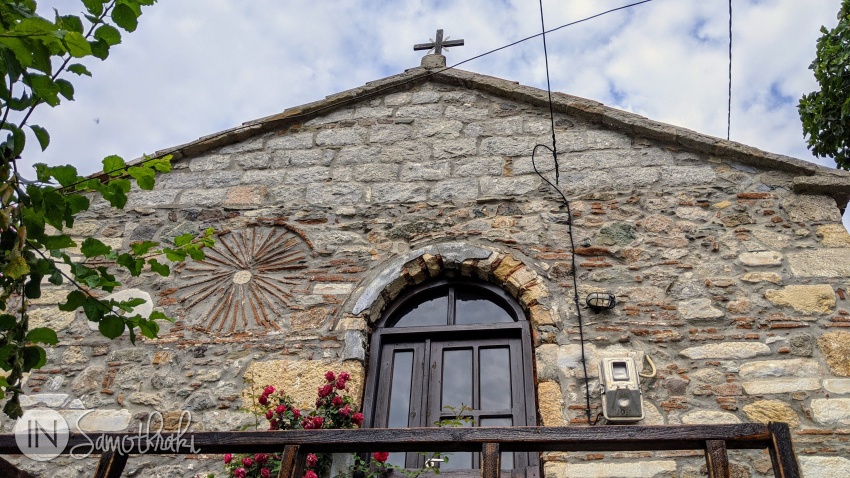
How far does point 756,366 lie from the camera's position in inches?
143

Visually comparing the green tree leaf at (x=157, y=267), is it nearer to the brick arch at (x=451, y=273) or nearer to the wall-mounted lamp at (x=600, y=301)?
the brick arch at (x=451, y=273)

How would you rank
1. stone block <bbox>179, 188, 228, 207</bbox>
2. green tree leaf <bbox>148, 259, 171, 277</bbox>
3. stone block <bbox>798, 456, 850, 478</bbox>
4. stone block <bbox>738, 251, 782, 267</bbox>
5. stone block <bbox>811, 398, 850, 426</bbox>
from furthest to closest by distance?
1. stone block <bbox>179, 188, 228, 207</bbox>
2. stone block <bbox>738, 251, 782, 267</bbox>
3. stone block <bbox>811, 398, 850, 426</bbox>
4. stone block <bbox>798, 456, 850, 478</bbox>
5. green tree leaf <bbox>148, 259, 171, 277</bbox>

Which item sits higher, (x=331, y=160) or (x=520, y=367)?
(x=331, y=160)

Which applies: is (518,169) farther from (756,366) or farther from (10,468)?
(10,468)

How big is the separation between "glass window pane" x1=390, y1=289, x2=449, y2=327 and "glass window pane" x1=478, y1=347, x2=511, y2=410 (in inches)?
14.2

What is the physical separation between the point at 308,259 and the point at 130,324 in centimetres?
204

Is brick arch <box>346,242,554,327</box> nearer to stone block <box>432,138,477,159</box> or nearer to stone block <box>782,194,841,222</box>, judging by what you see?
stone block <box>432,138,477,159</box>

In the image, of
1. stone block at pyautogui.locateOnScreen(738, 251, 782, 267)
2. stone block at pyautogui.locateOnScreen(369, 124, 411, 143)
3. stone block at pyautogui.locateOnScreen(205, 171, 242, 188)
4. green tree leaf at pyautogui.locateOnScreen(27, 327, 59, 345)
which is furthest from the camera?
stone block at pyautogui.locateOnScreen(369, 124, 411, 143)

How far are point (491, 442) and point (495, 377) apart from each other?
5.71 ft

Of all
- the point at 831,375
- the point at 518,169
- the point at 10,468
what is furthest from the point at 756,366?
the point at 10,468

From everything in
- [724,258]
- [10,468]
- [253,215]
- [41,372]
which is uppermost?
[253,215]

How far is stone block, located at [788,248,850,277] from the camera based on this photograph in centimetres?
395

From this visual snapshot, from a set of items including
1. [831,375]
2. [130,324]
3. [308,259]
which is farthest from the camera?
[308,259]

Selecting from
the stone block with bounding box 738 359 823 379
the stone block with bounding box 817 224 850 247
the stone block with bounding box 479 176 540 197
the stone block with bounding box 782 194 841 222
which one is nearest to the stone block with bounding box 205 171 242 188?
the stone block with bounding box 479 176 540 197
